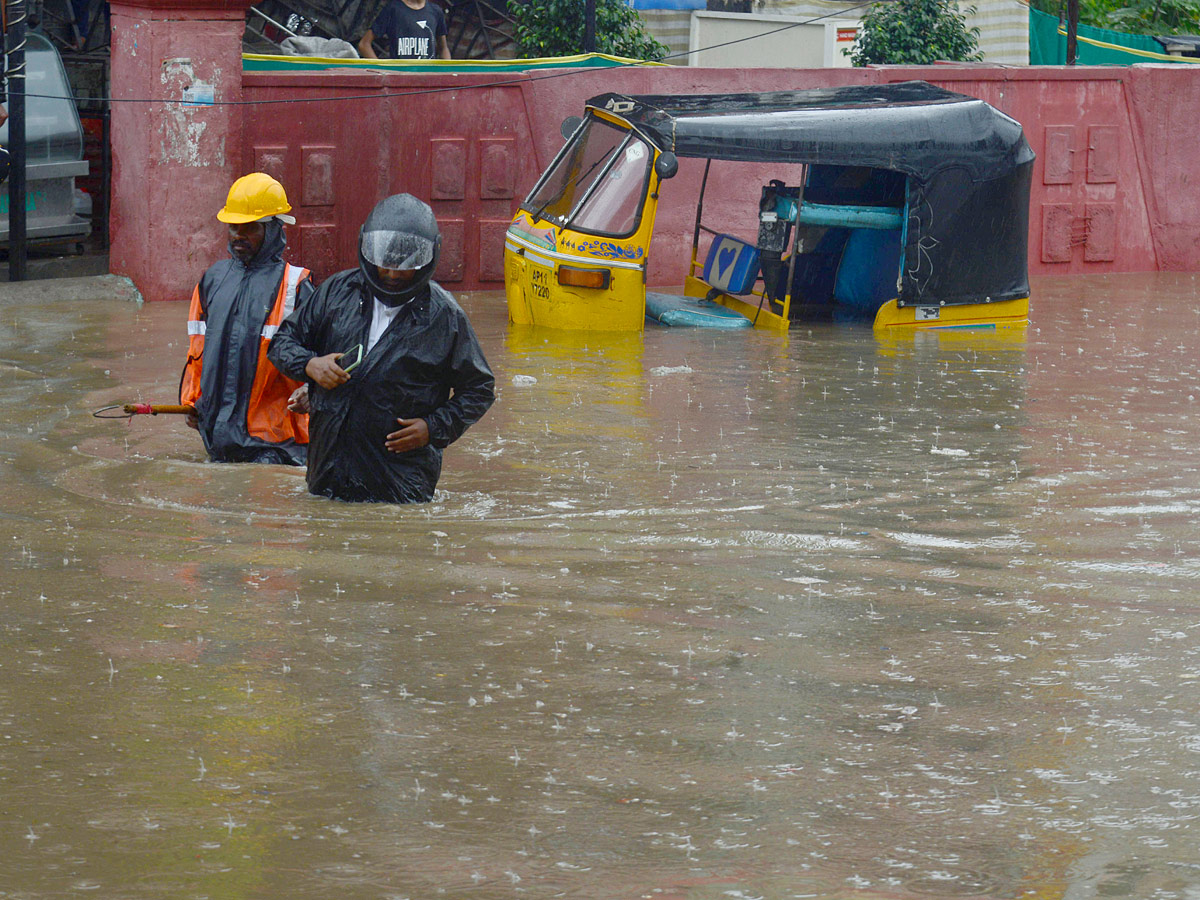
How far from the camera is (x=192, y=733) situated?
498cm

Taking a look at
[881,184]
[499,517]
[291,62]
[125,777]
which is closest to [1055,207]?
[881,184]

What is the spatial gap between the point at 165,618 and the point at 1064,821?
3002mm

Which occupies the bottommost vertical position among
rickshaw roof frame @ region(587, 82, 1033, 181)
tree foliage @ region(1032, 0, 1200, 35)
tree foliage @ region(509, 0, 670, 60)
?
rickshaw roof frame @ region(587, 82, 1033, 181)

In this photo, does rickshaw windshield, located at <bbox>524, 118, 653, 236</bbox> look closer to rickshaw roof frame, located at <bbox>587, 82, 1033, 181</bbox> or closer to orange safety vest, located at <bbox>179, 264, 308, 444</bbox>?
rickshaw roof frame, located at <bbox>587, 82, 1033, 181</bbox>

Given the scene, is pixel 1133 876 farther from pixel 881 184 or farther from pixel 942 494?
pixel 881 184

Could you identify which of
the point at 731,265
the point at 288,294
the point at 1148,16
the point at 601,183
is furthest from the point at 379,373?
the point at 1148,16

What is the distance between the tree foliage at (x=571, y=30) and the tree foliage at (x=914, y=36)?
2.50 m

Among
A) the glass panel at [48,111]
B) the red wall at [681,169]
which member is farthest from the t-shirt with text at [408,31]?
the glass panel at [48,111]

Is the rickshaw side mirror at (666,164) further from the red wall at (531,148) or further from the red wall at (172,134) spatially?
the red wall at (172,134)

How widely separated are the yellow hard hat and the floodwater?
1.12 metres

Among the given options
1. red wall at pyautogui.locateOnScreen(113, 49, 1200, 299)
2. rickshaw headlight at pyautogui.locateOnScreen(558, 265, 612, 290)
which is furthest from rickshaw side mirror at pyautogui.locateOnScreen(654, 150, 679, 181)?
red wall at pyautogui.locateOnScreen(113, 49, 1200, 299)

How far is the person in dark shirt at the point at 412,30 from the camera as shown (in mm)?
16969

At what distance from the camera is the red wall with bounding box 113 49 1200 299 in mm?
14875

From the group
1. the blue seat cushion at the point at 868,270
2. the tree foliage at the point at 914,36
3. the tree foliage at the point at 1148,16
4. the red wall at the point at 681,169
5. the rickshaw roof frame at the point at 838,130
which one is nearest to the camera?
the rickshaw roof frame at the point at 838,130
